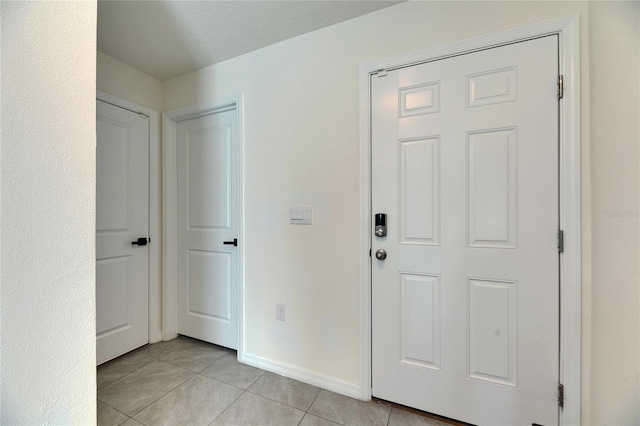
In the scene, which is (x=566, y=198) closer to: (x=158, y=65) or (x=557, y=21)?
(x=557, y=21)

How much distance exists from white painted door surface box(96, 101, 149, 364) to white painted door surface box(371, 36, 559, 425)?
197cm

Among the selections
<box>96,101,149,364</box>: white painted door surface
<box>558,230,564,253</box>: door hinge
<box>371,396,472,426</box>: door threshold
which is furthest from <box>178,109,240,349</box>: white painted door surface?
<box>558,230,564,253</box>: door hinge

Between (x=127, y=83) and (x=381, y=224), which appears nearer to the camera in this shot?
(x=381, y=224)

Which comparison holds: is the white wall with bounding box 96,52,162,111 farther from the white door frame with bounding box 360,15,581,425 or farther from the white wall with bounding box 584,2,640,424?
the white wall with bounding box 584,2,640,424

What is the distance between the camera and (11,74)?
0.62 meters

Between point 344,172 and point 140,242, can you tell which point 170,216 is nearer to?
point 140,242

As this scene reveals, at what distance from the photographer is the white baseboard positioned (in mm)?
1576

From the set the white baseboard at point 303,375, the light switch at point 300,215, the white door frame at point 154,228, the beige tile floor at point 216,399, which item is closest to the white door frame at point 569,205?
the beige tile floor at point 216,399

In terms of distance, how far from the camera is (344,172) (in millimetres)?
1604

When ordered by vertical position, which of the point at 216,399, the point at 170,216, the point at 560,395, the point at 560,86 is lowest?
the point at 216,399

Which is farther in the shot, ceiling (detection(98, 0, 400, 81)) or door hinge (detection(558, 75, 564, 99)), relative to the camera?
ceiling (detection(98, 0, 400, 81))

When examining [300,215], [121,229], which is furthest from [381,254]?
[121,229]

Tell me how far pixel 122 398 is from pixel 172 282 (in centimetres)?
93

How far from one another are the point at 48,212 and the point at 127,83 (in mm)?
1977
